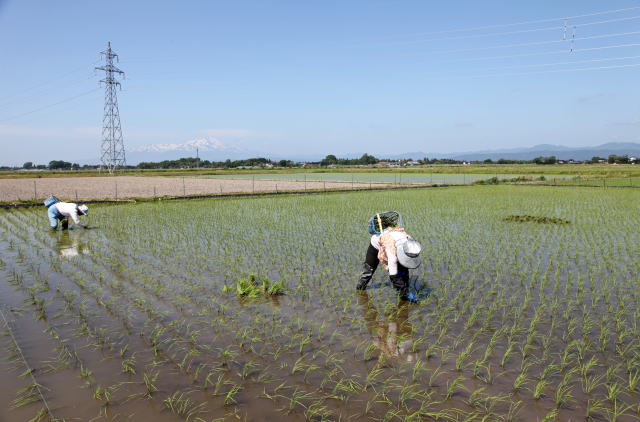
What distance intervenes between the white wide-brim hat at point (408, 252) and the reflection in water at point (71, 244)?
6.68 meters

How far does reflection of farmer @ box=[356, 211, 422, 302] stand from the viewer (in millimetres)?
5395

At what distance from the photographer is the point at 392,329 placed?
4910mm

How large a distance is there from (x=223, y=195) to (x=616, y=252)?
56.0 ft

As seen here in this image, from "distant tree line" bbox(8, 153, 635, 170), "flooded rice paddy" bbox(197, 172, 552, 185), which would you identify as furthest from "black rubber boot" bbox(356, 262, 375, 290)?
"distant tree line" bbox(8, 153, 635, 170)

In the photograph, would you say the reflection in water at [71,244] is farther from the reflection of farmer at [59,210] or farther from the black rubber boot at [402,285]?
the black rubber boot at [402,285]

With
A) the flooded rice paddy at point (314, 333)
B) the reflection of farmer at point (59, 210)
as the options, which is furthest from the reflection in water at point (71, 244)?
the reflection of farmer at point (59, 210)

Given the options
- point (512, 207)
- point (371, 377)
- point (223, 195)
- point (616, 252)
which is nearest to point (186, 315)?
point (371, 377)

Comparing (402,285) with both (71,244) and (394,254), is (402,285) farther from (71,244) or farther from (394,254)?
(71,244)


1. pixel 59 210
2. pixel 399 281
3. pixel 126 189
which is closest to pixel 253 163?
pixel 126 189

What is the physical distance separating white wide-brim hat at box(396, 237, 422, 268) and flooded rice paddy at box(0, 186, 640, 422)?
627 millimetres

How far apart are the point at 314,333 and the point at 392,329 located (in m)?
0.91

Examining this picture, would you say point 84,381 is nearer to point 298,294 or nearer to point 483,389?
point 298,294

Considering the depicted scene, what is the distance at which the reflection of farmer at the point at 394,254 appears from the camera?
5.39m

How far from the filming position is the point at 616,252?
29.2 feet
